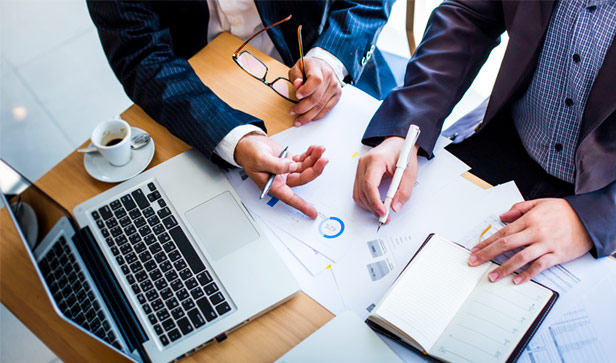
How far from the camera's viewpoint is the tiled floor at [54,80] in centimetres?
193

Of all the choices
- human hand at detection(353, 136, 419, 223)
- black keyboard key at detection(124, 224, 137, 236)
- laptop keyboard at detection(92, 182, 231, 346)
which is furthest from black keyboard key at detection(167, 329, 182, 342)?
human hand at detection(353, 136, 419, 223)

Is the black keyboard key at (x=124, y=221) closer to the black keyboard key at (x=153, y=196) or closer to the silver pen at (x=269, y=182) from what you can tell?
the black keyboard key at (x=153, y=196)

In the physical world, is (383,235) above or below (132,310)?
below

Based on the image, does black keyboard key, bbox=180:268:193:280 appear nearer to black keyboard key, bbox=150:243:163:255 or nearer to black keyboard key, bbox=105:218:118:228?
black keyboard key, bbox=150:243:163:255

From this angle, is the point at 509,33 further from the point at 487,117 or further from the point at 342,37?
the point at 342,37

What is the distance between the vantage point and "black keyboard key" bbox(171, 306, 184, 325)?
750 mm

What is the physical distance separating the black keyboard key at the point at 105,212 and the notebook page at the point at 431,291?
58cm

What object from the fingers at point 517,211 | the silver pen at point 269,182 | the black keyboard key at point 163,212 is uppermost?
the black keyboard key at point 163,212

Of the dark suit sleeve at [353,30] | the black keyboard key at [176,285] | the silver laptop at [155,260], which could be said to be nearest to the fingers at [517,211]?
the silver laptop at [155,260]

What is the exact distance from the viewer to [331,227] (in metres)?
0.84

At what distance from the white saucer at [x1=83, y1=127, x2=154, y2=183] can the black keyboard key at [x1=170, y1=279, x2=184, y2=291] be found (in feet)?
0.90

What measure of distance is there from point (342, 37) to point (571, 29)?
0.54 metres

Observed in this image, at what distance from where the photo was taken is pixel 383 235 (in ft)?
2.72

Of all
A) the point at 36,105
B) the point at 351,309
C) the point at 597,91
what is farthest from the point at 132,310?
the point at 36,105
